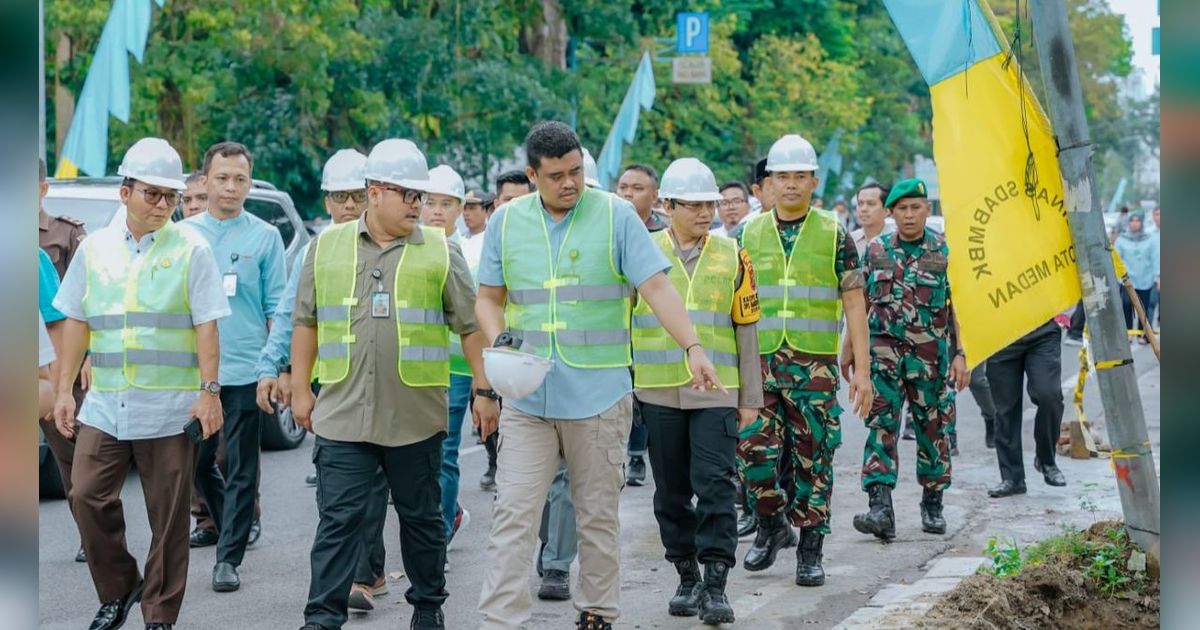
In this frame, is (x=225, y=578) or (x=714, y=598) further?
(x=225, y=578)

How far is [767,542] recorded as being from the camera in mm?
7891

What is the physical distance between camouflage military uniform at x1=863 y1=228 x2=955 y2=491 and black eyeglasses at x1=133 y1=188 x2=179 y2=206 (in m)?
4.12

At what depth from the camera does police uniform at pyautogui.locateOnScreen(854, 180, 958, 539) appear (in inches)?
349

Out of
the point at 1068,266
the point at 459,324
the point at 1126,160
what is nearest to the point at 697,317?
the point at 459,324

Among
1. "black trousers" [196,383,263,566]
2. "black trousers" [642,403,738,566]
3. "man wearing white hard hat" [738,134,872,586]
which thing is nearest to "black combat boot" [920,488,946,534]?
"man wearing white hard hat" [738,134,872,586]

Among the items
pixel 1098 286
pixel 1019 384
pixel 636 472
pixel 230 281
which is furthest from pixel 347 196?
pixel 1019 384

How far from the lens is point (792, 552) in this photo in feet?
28.0

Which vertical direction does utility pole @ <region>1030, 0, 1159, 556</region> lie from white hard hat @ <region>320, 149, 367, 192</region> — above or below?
below

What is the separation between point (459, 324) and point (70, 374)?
1665mm

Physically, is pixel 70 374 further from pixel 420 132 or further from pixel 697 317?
pixel 420 132

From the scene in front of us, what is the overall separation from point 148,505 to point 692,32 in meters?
21.7

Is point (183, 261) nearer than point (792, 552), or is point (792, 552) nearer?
point (183, 261)

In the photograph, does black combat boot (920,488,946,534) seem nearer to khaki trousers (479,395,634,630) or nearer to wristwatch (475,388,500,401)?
khaki trousers (479,395,634,630)

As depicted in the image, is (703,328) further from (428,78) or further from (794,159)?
(428,78)
